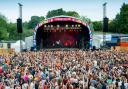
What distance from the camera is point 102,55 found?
4012 centimetres

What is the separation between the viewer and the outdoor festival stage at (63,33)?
52.8 metres

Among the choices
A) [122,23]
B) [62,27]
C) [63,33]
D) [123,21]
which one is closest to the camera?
[62,27]

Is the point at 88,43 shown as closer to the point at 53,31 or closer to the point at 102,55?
the point at 53,31

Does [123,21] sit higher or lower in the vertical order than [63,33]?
higher

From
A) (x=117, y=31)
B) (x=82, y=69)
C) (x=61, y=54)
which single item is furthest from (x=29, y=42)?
(x=117, y=31)

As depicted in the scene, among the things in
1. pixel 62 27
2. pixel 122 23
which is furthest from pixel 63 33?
pixel 122 23

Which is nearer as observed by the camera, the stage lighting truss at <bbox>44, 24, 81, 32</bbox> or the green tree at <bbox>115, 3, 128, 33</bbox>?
the stage lighting truss at <bbox>44, 24, 81, 32</bbox>

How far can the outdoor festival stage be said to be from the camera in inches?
2080

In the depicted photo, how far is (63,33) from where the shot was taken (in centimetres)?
5950

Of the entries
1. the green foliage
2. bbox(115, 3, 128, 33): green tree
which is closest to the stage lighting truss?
the green foliage

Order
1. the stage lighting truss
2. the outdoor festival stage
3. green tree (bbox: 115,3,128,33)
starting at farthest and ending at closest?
green tree (bbox: 115,3,128,33) < the stage lighting truss < the outdoor festival stage

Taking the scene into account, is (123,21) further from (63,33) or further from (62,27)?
(62,27)

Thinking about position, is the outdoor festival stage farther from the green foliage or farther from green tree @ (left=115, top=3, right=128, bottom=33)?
green tree @ (left=115, top=3, right=128, bottom=33)

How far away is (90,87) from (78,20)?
3321cm
